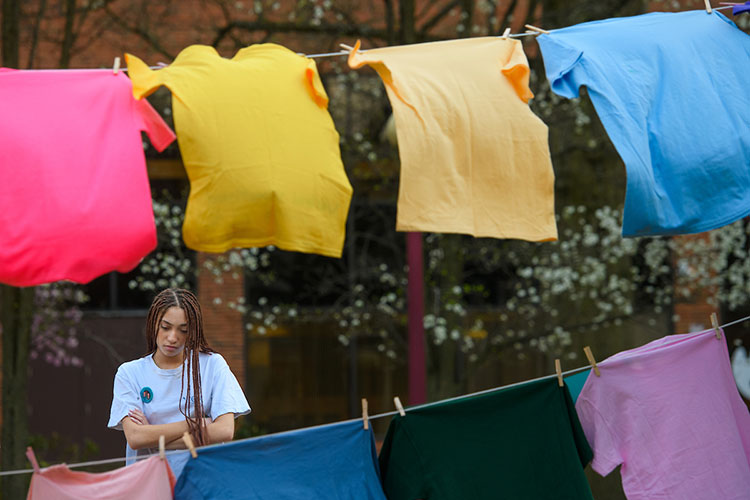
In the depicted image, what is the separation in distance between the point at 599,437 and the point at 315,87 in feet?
6.80

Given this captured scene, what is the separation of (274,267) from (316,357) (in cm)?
125

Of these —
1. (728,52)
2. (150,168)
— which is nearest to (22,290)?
(150,168)

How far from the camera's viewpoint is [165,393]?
3.66 m

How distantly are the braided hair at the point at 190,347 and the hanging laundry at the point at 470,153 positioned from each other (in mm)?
985

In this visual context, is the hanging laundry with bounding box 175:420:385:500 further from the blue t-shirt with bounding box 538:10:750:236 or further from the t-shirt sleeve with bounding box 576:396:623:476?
the blue t-shirt with bounding box 538:10:750:236

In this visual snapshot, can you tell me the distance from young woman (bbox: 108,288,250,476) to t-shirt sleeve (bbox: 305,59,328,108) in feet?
3.72

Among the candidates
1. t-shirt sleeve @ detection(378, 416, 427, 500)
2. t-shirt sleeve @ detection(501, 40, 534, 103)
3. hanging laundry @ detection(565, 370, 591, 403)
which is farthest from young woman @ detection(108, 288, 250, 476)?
t-shirt sleeve @ detection(501, 40, 534, 103)

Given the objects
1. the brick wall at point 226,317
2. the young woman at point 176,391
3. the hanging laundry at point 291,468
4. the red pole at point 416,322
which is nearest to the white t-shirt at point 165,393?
the young woman at point 176,391

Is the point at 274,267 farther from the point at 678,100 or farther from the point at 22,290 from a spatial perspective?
the point at 678,100

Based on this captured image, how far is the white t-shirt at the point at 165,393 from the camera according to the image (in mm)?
3617

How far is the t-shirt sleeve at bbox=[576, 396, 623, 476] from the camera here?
4008mm

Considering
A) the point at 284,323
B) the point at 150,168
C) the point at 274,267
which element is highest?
the point at 150,168

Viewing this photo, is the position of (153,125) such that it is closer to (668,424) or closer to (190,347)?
(190,347)

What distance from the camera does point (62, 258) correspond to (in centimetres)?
357
